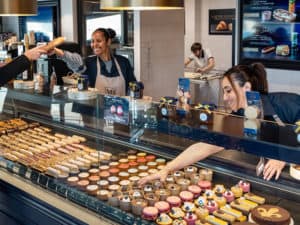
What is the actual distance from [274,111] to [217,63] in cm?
830

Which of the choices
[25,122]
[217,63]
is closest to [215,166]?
[25,122]

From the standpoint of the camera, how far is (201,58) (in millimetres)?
9117

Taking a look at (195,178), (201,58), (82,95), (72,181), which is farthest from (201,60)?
(195,178)

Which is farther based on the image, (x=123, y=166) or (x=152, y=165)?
(x=123, y=166)

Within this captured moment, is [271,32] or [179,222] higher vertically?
[271,32]

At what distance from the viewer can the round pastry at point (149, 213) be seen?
221cm

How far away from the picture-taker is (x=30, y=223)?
9.30 ft

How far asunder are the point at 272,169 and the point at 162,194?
67 centimetres

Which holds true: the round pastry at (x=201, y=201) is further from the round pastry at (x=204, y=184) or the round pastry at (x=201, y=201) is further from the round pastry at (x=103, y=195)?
the round pastry at (x=103, y=195)

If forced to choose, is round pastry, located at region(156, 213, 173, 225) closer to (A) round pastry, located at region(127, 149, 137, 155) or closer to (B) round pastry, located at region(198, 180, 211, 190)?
(B) round pastry, located at region(198, 180, 211, 190)

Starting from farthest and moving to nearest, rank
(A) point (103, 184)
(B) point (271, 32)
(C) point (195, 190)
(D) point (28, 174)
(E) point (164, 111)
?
(B) point (271, 32), (D) point (28, 174), (A) point (103, 184), (C) point (195, 190), (E) point (164, 111)

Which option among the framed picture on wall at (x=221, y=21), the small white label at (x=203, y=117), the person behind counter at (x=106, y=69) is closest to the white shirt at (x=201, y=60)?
the framed picture on wall at (x=221, y=21)

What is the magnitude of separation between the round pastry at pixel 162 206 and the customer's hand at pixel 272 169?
21.9 inches

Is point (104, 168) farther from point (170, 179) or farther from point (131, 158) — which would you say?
point (170, 179)
